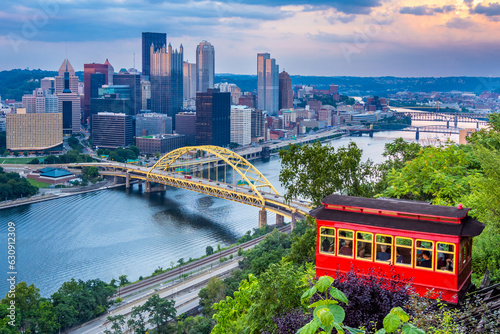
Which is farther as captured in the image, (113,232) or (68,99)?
(68,99)

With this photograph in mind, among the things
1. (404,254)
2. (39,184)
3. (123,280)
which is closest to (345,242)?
(404,254)

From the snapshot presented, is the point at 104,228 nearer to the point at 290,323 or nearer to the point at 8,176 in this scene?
the point at 8,176

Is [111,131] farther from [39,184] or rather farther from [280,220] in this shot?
[280,220]

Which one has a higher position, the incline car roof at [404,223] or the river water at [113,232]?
the incline car roof at [404,223]

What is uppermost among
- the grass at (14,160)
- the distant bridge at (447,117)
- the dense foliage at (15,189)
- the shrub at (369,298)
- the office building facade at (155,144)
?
the distant bridge at (447,117)

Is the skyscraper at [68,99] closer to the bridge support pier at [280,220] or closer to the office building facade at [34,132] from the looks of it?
the office building facade at [34,132]

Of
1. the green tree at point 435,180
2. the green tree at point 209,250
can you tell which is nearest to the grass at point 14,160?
the green tree at point 209,250
